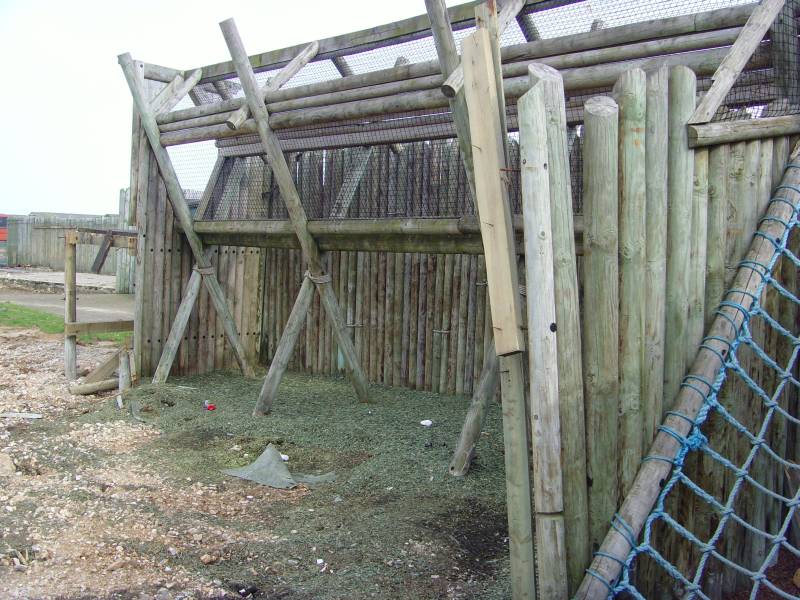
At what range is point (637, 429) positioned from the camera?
2727mm

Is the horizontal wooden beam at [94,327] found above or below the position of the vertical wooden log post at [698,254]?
below

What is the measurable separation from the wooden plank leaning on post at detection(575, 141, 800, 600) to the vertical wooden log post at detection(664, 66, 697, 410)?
0.24 ft

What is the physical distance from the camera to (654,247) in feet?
9.04

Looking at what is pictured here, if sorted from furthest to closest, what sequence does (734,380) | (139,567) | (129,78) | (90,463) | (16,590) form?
1. (129,78)
2. (90,463)
3. (139,567)
4. (16,590)
5. (734,380)

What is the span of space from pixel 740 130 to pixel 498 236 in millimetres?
1033

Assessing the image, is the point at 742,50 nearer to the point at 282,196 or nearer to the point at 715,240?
the point at 715,240

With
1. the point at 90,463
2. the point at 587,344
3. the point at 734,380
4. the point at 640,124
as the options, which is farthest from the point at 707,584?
the point at 90,463

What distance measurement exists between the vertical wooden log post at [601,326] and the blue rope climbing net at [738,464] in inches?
5.6

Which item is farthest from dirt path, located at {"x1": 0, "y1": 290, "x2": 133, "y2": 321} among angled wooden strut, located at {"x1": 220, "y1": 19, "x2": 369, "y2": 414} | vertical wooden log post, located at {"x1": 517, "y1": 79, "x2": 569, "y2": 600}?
vertical wooden log post, located at {"x1": 517, "y1": 79, "x2": 569, "y2": 600}

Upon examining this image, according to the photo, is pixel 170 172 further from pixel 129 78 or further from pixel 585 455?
pixel 585 455

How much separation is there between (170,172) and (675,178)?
6726 mm

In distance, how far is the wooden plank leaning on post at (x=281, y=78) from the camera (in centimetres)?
699

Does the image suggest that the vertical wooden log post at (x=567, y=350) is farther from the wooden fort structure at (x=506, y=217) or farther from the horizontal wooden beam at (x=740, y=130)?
the horizontal wooden beam at (x=740, y=130)

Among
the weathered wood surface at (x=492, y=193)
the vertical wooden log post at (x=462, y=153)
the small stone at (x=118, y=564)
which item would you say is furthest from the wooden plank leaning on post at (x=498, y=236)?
the small stone at (x=118, y=564)
